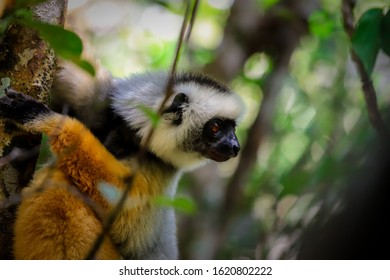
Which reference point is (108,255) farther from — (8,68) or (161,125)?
(8,68)

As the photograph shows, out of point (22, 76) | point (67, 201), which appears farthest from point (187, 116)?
point (22, 76)

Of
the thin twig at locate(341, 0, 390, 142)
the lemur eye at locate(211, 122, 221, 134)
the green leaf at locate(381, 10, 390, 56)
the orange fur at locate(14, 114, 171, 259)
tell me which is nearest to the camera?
the thin twig at locate(341, 0, 390, 142)

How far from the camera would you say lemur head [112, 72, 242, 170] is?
2891 millimetres

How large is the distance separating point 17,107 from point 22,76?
0.13 meters

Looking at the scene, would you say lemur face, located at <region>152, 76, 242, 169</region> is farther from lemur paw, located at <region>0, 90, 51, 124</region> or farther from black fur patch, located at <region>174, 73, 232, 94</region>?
lemur paw, located at <region>0, 90, 51, 124</region>

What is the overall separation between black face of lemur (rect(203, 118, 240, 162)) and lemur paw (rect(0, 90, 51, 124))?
3.51 ft

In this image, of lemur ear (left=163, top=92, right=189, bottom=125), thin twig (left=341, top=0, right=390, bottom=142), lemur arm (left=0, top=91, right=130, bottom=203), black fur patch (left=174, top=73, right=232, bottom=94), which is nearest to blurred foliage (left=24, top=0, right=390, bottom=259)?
black fur patch (left=174, top=73, right=232, bottom=94)

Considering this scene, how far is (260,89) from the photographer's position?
4938 millimetres

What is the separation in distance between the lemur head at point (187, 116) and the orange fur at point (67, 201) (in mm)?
423

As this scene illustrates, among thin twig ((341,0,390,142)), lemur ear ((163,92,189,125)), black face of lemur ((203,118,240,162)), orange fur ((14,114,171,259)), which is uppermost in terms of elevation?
thin twig ((341,0,390,142))

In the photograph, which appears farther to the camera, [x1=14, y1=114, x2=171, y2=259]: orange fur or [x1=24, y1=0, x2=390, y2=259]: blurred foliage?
[x1=24, y1=0, x2=390, y2=259]: blurred foliage

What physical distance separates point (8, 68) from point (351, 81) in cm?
309

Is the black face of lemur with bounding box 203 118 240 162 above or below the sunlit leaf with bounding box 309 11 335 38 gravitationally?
below

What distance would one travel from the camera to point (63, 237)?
7.61 ft
